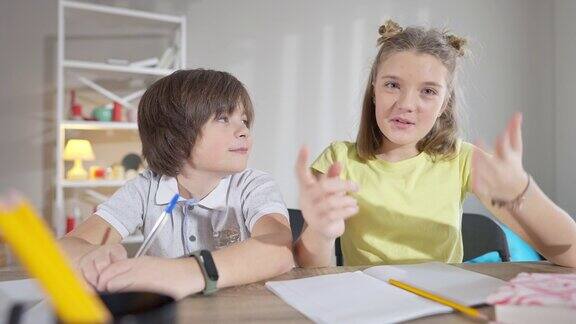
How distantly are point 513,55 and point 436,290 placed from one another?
12.5 ft

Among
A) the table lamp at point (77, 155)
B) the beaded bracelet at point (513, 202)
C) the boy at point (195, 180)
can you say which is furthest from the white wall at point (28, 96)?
the beaded bracelet at point (513, 202)

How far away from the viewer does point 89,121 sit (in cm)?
276

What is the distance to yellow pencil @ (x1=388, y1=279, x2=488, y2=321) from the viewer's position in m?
0.55

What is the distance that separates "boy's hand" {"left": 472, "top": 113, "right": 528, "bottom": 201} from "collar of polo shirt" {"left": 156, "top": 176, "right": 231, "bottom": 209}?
580mm

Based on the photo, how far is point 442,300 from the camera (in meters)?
0.59

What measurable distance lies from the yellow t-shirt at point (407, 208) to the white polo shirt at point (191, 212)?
228mm

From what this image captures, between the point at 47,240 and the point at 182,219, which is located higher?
the point at 47,240

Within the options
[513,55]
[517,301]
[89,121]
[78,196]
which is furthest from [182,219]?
[513,55]

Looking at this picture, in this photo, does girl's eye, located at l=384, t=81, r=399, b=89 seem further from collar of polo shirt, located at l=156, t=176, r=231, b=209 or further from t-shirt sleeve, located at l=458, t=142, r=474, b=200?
collar of polo shirt, located at l=156, t=176, r=231, b=209

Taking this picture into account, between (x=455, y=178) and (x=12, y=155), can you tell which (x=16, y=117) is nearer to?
(x=12, y=155)

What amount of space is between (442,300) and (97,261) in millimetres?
482

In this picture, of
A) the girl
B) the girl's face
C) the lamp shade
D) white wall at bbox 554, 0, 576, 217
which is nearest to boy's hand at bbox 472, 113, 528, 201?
the girl

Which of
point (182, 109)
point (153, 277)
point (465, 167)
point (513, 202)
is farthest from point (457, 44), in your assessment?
point (153, 277)

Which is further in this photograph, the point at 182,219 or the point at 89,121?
the point at 89,121
